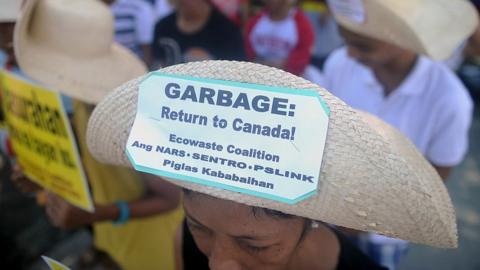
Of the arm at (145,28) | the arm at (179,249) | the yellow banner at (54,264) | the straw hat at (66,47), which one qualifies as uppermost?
the straw hat at (66,47)

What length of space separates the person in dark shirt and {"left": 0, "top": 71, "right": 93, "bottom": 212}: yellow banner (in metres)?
1.32

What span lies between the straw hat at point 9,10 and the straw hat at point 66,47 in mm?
238

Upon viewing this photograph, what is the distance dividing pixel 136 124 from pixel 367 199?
374 mm

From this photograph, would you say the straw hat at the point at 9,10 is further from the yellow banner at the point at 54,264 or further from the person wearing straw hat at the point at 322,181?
the yellow banner at the point at 54,264

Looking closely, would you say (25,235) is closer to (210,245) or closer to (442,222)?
(210,245)

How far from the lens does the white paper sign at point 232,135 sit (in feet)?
1.92

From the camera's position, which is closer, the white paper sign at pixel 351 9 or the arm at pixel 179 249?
the arm at pixel 179 249

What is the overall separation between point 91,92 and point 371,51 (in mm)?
1028

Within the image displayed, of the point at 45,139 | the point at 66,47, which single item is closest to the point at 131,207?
the point at 45,139

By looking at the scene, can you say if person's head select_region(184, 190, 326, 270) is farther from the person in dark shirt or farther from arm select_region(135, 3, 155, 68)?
arm select_region(135, 3, 155, 68)

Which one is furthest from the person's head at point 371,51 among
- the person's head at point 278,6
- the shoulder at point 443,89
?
the person's head at point 278,6

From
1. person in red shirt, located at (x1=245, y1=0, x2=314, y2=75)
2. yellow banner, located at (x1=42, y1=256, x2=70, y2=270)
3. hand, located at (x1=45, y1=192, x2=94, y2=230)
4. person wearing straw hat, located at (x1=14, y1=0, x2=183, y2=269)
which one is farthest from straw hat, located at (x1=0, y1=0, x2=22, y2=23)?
person in red shirt, located at (x1=245, y1=0, x2=314, y2=75)

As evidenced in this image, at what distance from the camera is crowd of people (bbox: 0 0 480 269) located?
636 millimetres

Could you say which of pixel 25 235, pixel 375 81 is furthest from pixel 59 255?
pixel 375 81
